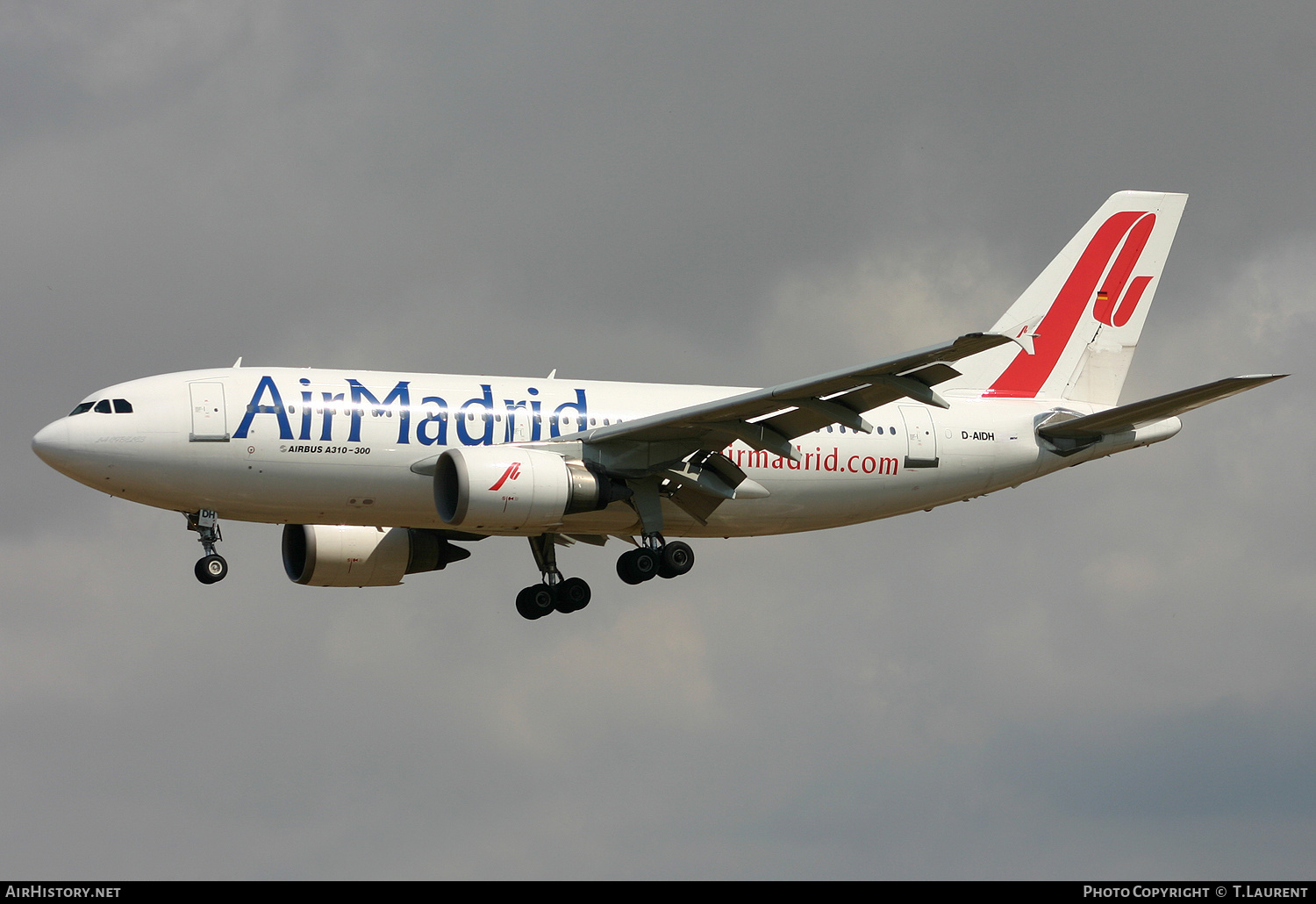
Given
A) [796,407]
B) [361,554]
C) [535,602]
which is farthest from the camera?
[361,554]

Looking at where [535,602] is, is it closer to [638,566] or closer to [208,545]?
[638,566]

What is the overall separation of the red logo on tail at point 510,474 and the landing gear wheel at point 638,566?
412 centimetres

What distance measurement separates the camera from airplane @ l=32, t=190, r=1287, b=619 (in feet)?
120

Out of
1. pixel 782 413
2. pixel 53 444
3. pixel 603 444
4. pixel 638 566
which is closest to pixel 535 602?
pixel 638 566

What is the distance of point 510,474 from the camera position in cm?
3688

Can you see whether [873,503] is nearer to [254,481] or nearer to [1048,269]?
[1048,269]

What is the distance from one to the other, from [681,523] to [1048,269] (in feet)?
43.3

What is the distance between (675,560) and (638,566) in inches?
34.1

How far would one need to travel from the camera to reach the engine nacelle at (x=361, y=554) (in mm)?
44500

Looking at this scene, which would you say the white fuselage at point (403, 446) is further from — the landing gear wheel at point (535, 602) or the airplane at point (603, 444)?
the landing gear wheel at point (535, 602)

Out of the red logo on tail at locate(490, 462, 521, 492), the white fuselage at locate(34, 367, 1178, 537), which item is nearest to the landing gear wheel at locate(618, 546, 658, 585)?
the white fuselage at locate(34, 367, 1178, 537)

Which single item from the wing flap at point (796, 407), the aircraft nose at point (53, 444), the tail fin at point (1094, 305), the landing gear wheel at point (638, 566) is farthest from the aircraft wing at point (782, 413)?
the aircraft nose at point (53, 444)
